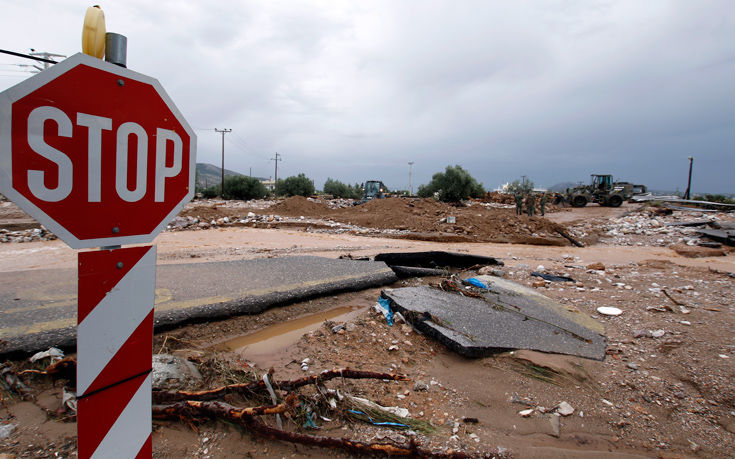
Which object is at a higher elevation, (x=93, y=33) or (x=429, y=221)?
(x=93, y=33)

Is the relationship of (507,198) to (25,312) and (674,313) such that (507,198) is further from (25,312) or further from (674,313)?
(25,312)

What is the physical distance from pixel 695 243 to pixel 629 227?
11.4ft

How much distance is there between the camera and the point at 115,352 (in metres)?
0.94

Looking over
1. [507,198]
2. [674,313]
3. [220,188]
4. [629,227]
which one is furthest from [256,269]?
[220,188]

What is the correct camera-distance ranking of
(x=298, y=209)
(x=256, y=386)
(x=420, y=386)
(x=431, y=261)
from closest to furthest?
(x=256, y=386)
(x=420, y=386)
(x=431, y=261)
(x=298, y=209)

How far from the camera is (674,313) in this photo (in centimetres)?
353

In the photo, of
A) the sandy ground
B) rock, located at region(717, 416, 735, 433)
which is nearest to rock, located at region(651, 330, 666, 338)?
the sandy ground

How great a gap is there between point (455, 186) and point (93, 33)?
29.0 metres

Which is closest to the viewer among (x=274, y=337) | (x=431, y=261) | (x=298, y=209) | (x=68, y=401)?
(x=68, y=401)

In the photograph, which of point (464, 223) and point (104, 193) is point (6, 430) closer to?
point (104, 193)

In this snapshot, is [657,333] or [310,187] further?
[310,187]

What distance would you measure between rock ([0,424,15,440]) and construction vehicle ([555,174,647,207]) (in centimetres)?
2793

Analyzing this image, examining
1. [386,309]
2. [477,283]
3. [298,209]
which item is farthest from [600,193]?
[386,309]

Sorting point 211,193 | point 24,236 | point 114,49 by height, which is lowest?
point 24,236
